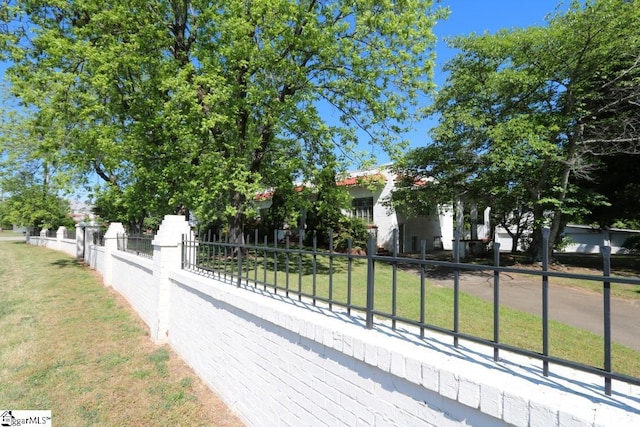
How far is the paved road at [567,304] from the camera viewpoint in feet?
22.6

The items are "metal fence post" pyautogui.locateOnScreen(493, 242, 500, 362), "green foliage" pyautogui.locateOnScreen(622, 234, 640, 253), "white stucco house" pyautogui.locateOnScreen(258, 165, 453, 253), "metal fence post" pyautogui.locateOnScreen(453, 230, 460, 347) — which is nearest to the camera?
"metal fence post" pyautogui.locateOnScreen(493, 242, 500, 362)

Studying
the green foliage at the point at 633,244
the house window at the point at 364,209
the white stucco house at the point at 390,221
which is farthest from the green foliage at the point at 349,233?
the green foliage at the point at 633,244

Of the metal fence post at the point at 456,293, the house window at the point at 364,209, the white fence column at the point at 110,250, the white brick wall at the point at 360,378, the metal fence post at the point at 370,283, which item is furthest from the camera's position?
the house window at the point at 364,209

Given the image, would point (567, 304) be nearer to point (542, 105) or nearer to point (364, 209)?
point (542, 105)

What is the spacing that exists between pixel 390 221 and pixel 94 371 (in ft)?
55.6

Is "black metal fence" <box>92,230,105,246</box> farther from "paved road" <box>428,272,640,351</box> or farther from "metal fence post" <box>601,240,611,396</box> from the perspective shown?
"metal fence post" <box>601,240,611,396</box>

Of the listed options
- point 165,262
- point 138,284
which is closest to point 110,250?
point 138,284

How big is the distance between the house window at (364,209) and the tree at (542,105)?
6.83m

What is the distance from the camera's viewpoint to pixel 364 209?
22203 mm

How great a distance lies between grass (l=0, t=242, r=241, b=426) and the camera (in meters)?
4.20

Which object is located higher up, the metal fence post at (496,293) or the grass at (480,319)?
the metal fence post at (496,293)

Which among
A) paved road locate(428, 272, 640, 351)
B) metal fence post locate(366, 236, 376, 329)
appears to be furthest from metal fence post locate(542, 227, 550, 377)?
paved road locate(428, 272, 640, 351)

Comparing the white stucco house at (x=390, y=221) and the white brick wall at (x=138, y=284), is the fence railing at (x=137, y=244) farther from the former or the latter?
the white stucco house at (x=390, y=221)

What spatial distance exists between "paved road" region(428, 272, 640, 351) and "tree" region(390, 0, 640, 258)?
3.40 m
